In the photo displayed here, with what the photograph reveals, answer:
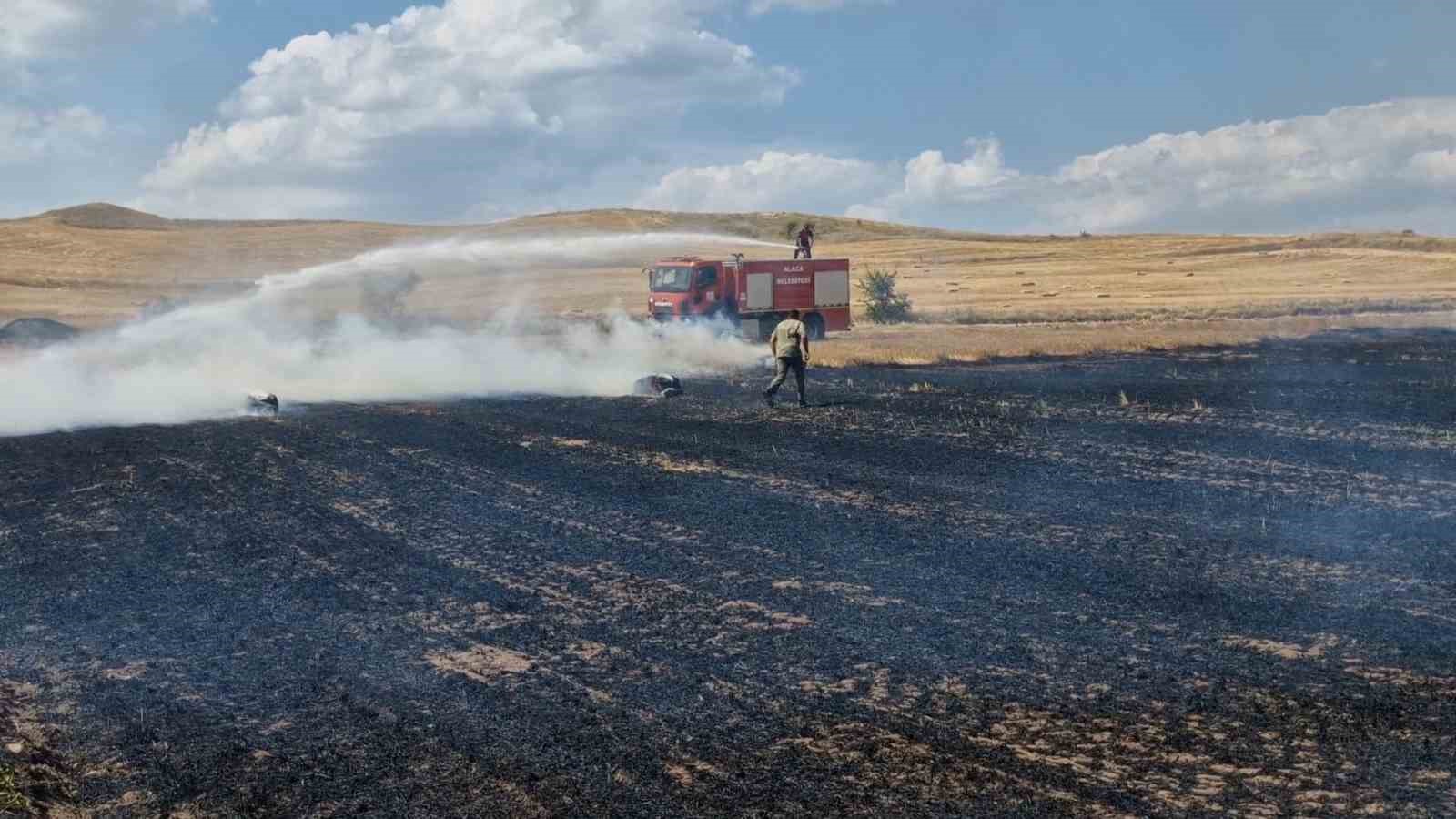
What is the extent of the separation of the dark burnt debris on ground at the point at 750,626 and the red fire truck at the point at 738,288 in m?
19.7

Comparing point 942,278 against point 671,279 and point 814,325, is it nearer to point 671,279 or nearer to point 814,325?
point 814,325

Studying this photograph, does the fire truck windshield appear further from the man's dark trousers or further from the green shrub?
the green shrub

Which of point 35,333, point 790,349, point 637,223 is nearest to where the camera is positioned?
point 790,349

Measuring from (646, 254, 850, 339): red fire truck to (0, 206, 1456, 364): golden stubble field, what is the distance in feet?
6.27

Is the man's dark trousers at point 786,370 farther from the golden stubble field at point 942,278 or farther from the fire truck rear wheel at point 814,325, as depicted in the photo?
the fire truck rear wheel at point 814,325

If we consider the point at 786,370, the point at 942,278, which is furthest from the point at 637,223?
the point at 786,370

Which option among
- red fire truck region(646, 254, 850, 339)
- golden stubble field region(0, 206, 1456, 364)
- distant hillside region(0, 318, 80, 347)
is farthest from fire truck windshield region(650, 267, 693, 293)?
distant hillside region(0, 318, 80, 347)

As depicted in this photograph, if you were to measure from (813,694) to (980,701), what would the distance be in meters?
0.98

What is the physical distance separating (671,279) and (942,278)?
49943mm

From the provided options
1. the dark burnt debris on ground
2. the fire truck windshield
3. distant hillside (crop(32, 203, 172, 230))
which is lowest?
the dark burnt debris on ground

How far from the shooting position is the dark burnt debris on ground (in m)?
6.30

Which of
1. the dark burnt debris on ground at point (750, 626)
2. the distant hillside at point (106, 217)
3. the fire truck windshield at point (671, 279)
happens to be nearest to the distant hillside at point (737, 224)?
the distant hillside at point (106, 217)

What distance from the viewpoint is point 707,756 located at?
21.6ft

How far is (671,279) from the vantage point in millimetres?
38188
